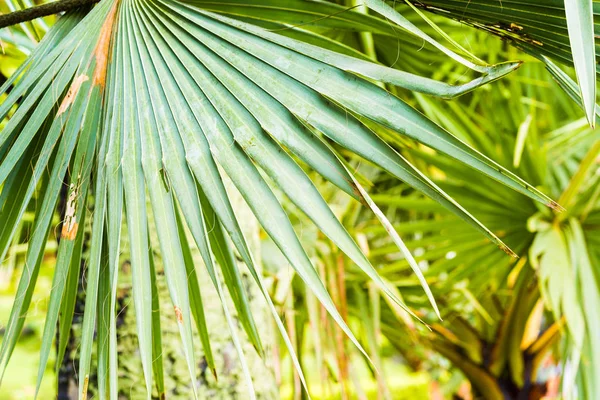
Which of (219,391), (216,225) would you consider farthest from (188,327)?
(219,391)

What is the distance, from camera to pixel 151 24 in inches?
26.0

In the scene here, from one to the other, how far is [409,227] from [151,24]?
0.79 meters

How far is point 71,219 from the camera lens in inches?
24.1

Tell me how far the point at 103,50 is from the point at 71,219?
0.20 meters

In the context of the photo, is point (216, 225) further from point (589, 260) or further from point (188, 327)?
point (589, 260)

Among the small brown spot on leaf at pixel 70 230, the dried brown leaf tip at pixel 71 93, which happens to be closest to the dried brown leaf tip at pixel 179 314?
the small brown spot on leaf at pixel 70 230

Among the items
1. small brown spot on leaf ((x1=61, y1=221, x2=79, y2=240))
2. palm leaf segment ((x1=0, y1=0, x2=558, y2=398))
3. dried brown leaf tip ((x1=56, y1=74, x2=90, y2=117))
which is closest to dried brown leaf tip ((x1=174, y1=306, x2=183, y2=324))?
palm leaf segment ((x1=0, y1=0, x2=558, y2=398))

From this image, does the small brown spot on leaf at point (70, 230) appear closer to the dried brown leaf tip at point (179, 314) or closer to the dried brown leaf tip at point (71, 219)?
the dried brown leaf tip at point (71, 219)

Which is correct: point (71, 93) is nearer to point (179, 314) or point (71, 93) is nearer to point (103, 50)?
point (103, 50)

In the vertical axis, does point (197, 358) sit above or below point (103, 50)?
below

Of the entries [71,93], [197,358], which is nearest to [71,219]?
[71,93]

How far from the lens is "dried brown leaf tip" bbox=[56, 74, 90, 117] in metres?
0.63

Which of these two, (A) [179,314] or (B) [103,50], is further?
(B) [103,50]

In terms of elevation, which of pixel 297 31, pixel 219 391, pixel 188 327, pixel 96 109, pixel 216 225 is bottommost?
pixel 219 391
